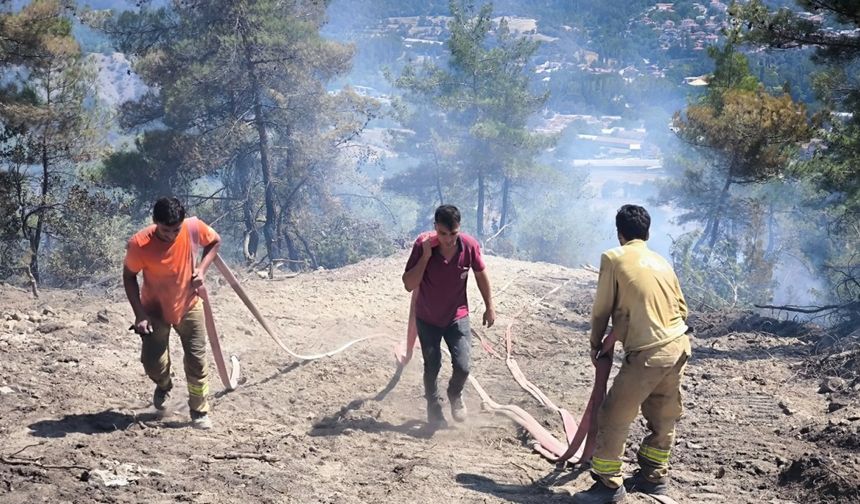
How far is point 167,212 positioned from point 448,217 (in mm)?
2102

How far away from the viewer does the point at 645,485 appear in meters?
5.44

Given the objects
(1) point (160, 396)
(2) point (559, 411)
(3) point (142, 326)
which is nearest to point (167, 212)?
(3) point (142, 326)

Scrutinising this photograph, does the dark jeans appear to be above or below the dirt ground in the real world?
above

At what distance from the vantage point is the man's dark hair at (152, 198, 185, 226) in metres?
5.83

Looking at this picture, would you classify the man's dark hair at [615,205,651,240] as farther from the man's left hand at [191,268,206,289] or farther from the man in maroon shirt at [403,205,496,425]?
the man's left hand at [191,268,206,289]

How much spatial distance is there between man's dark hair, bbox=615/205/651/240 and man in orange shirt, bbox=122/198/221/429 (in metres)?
3.11

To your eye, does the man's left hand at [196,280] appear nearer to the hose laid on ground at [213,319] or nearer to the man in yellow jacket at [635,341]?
the hose laid on ground at [213,319]

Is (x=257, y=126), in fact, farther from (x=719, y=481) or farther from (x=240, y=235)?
(x=719, y=481)

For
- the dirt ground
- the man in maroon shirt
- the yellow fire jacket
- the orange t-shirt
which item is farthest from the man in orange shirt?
the yellow fire jacket

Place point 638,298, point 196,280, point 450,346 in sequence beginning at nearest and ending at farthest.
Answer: point 638,298 → point 196,280 → point 450,346

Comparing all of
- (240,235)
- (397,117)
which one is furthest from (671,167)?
(240,235)

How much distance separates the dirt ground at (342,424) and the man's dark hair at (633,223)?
70.3 inches

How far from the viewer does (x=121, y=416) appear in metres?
6.62

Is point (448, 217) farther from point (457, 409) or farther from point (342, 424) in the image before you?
point (342, 424)
